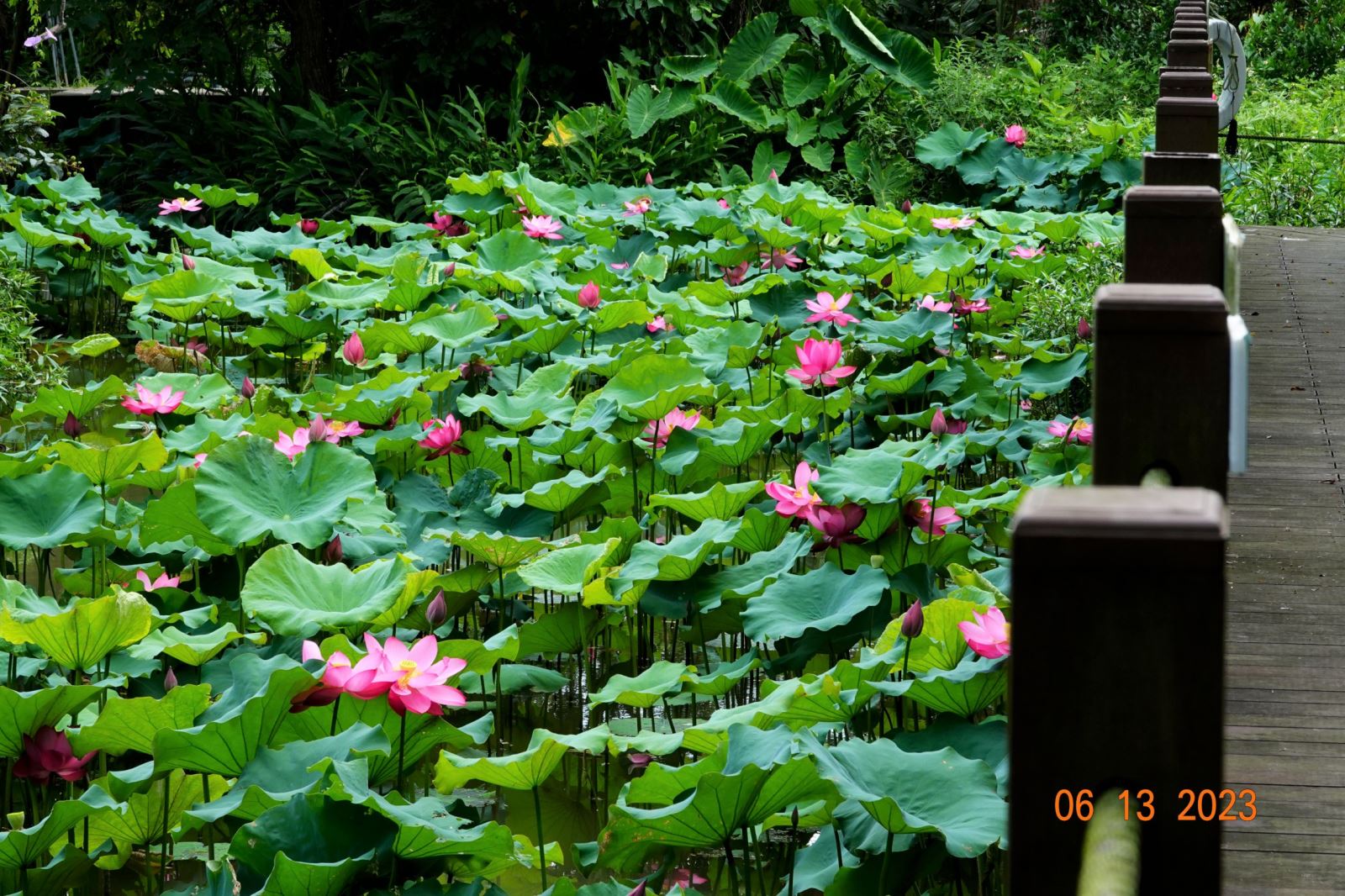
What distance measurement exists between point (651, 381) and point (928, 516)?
35.0 inches

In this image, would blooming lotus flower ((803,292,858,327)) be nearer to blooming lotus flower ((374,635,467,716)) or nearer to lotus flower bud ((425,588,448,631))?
lotus flower bud ((425,588,448,631))

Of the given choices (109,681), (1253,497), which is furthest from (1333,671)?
(109,681)

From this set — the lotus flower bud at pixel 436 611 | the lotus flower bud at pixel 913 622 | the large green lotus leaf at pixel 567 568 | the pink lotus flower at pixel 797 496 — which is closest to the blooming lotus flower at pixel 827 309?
the pink lotus flower at pixel 797 496

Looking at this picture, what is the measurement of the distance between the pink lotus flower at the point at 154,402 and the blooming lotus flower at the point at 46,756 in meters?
1.57

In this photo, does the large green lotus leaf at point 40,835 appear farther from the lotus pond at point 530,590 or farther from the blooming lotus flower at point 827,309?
the blooming lotus flower at point 827,309

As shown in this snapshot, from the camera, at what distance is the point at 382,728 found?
82.1 inches

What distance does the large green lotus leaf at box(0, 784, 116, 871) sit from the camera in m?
1.89

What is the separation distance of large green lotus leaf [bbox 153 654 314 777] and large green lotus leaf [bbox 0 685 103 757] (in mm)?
239

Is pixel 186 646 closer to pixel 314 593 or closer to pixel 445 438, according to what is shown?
pixel 314 593

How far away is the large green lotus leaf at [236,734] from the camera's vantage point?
6.23 feet

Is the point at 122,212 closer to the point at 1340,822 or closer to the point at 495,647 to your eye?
the point at 495,647

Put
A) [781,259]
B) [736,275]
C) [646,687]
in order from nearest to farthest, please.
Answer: [646,687], [736,275], [781,259]

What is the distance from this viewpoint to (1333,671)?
6.56 ft

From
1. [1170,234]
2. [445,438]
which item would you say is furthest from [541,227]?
[1170,234]
